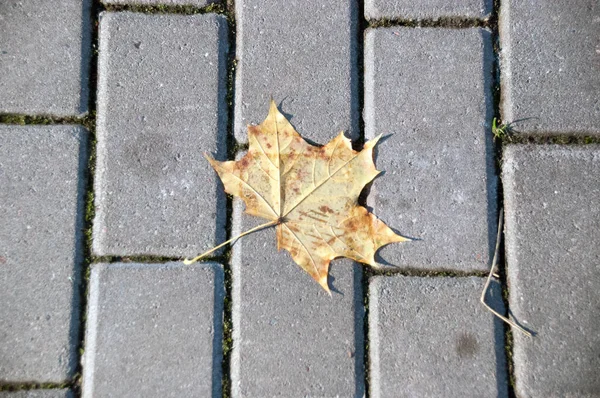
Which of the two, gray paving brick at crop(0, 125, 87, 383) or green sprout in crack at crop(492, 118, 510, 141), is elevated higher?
green sprout in crack at crop(492, 118, 510, 141)

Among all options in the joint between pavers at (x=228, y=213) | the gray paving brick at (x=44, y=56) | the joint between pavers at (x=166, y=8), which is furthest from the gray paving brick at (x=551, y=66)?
the gray paving brick at (x=44, y=56)

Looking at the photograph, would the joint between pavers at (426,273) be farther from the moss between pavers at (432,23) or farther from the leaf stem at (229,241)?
the moss between pavers at (432,23)

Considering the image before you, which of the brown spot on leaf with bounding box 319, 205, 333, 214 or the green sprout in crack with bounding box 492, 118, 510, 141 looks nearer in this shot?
the brown spot on leaf with bounding box 319, 205, 333, 214

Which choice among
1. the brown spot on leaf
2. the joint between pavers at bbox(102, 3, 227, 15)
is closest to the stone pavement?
the joint between pavers at bbox(102, 3, 227, 15)

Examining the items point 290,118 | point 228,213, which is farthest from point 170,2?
point 228,213

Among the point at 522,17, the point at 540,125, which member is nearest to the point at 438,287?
the point at 540,125

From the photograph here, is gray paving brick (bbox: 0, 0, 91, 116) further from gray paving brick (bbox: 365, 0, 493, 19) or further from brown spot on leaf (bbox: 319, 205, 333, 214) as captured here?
gray paving brick (bbox: 365, 0, 493, 19)
